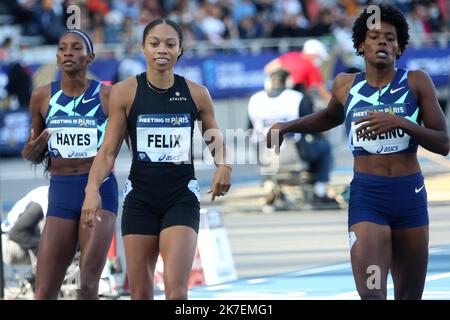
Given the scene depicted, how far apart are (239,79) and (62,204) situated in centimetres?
1841

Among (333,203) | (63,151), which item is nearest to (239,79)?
(333,203)

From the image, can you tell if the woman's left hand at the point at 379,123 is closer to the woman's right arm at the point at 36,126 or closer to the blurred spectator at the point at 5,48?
the woman's right arm at the point at 36,126

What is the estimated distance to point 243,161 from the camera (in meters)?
22.2

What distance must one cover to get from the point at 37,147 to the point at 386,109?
2.59 m

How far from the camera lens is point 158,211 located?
26.1 ft

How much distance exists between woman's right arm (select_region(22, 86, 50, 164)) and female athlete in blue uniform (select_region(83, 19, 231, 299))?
110 cm

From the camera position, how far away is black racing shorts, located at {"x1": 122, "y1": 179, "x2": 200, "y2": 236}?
790 centimetres

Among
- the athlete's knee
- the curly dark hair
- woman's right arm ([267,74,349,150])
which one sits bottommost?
the athlete's knee

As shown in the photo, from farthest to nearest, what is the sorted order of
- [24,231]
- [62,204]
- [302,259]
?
[302,259]
[24,231]
[62,204]

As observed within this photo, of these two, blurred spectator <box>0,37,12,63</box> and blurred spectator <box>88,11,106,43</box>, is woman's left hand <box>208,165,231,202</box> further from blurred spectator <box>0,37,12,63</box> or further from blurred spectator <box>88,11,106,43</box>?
blurred spectator <box>88,11,106,43</box>

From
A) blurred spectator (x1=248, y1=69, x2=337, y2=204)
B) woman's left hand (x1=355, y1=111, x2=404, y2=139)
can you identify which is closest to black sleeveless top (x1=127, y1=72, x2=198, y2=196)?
woman's left hand (x1=355, y1=111, x2=404, y2=139)

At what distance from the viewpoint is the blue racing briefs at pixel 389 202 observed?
306 inches

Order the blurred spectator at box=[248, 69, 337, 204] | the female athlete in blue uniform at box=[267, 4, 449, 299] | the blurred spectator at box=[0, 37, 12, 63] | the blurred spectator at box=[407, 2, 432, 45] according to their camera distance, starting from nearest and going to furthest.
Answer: the female athlete in blue uniform at box=[267, 4, 449, 299] → the blurred spectator at box=[248, 69, 337, 204] → the blurred spectator at box=[0, 37, 12, 63] → the blurred spectator at box=[407, 2, 432, 45]
